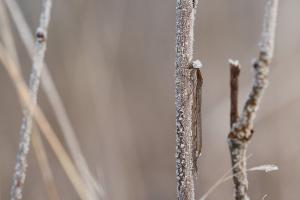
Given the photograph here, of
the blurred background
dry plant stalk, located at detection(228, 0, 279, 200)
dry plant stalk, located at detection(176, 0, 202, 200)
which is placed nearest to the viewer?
dry plant stalk, located at detection(228, 0, 279, 200)

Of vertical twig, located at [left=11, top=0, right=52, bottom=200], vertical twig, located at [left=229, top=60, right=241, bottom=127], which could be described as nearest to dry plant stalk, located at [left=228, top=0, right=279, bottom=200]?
vertical twig, located at [left=229, top=60, right=241, bottom=127]

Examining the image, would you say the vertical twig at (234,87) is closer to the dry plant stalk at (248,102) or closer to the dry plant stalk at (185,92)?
the dry plant stalk at (248,102)

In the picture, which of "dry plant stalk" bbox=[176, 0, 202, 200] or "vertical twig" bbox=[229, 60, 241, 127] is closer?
"vertical twig" bbox=[229, 60, 241, 127]

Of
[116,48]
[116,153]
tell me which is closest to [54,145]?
[116,153]

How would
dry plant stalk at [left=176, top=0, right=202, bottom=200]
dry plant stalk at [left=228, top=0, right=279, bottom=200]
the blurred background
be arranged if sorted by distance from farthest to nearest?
the blurred background
dry plant stalk at [left=176, top=0, right=202, bottom=200]
dry plant stalk at [left=228, top=0, right=279, bottom=200]

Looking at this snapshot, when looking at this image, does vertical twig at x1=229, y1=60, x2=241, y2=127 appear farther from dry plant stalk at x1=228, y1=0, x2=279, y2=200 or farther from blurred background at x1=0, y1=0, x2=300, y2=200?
blurred background at x1=0, y1=0, x2=300, y2=200

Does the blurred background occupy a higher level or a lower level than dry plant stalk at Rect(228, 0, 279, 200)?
lower
